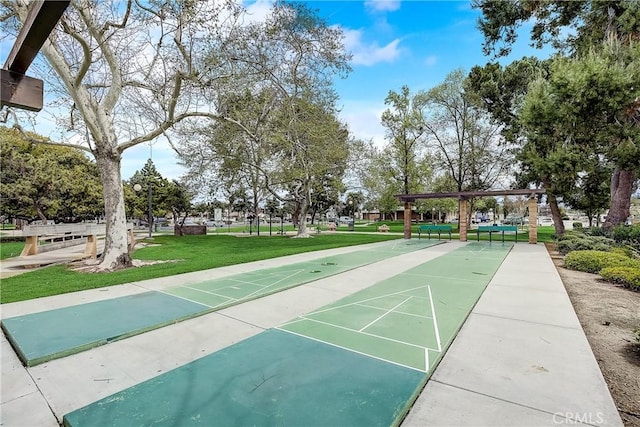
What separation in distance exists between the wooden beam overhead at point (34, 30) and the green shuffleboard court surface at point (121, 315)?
276cm

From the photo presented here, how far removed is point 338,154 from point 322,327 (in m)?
14.0

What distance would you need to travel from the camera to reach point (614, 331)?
4.04 m

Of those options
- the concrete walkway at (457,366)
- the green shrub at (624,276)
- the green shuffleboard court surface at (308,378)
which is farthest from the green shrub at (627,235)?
the green shuffleboard court surface at (308,378)

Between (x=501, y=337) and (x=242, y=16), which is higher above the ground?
(x=242, y=16)

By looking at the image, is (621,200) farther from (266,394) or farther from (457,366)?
(266,394)

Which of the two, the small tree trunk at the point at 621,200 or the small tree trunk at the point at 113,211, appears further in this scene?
the small tree trunk at the point at 621,200

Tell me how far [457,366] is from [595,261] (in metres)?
7.79

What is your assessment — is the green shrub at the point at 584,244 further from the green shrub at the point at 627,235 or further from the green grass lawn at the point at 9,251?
the green grass lawn at the point at 9,251

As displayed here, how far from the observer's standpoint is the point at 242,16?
8203mm

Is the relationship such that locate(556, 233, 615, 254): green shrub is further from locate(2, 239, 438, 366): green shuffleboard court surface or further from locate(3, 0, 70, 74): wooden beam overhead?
locate(3, 0, 70, 74): wooden beam overhead

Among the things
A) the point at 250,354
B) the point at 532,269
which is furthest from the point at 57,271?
the point at 532,269

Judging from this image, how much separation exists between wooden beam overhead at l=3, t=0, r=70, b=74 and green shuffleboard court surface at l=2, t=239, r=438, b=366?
2762 millimetres

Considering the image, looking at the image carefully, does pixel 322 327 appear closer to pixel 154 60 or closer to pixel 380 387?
pixel 380 387

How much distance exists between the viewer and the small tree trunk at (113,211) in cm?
844
